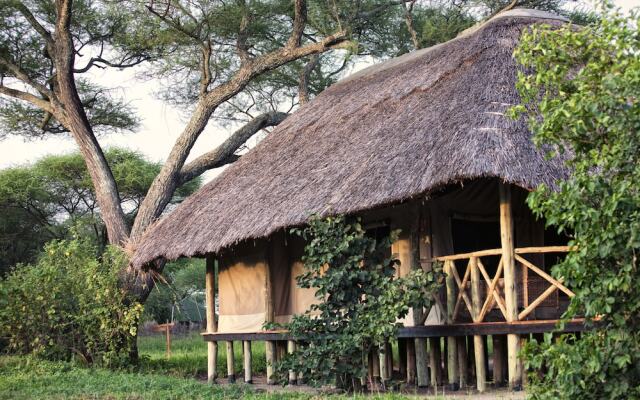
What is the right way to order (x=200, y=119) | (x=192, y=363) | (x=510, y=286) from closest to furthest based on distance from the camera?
1. (x=510, y=286)
2. (x=192, y=363)
3. (x=200, y=119)

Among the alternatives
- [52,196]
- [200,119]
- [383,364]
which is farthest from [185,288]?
[383,364]

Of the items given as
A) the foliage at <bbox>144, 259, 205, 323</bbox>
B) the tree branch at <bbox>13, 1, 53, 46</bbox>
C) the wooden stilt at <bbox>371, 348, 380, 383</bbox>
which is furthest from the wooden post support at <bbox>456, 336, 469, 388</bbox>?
the foliage at <bbox>144, 259, 205, 323</bbox>

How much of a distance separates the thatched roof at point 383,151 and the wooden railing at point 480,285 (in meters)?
0.76

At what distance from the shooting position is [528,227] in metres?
9.78

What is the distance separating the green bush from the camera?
505 inches

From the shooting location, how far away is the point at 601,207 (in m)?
4.96

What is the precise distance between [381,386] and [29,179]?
16.8 m

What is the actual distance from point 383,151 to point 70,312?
609 cm

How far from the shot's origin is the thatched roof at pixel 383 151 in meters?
8.12

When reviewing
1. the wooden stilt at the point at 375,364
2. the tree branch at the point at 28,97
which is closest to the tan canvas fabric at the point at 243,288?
the wooden stilt at the point at 375,364

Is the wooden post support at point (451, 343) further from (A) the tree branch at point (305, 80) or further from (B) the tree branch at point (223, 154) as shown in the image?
(A) the tree branch at point (305, 80)

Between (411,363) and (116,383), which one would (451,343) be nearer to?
(411,363)

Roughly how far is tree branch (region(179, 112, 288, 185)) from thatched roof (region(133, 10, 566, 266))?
2737 mm

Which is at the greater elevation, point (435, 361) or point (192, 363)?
point (435, 361)
